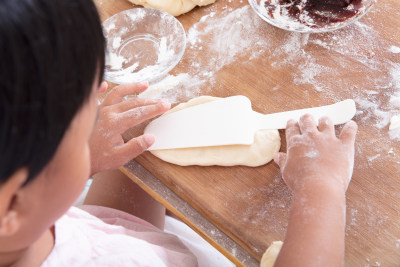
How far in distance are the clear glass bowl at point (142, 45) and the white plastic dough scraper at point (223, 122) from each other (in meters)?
0.18

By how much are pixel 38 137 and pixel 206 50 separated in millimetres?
680

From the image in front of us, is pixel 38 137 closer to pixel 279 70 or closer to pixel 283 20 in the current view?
pixel 279 70

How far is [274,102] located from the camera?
85 cm

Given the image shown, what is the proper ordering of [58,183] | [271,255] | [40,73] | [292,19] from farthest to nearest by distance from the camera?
[292,19] < [271,255] < [58,183] < [40,73]

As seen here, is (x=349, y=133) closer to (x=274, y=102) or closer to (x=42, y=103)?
(x=274, y=102)

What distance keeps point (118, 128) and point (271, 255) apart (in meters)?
0.43

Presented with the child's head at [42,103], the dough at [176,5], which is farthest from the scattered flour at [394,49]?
the child's head at [42,103]

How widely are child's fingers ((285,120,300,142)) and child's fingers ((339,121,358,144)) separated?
0.29 ft

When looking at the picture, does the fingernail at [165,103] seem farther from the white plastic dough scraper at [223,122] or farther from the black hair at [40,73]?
the black hair at [40,73]

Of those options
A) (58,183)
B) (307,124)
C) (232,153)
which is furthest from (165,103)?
(58,183)

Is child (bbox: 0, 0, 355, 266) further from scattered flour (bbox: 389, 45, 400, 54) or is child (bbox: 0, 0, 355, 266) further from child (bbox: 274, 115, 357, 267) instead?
scattered flour (bbox: 389, 45, 400, 54)

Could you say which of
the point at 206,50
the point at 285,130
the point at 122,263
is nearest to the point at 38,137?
the point at 122,263

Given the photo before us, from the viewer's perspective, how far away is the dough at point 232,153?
0.77 metres

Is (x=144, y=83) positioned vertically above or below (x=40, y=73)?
below
